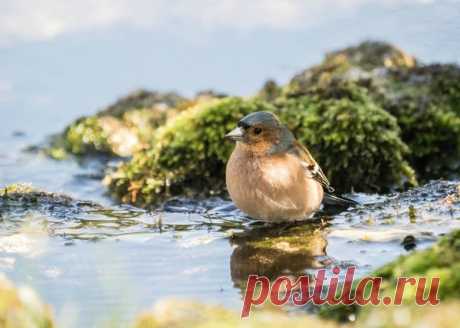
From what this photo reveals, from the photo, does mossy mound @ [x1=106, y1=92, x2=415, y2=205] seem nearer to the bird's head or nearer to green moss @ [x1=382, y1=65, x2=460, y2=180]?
green moss @ [x1=382, y1=65, x2=460, y2=180]

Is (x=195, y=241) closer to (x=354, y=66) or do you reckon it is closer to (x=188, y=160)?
(x=188, y=160)

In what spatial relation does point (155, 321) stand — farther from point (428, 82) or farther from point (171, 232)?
point (428, 82)

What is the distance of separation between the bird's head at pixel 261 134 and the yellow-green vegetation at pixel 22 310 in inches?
163

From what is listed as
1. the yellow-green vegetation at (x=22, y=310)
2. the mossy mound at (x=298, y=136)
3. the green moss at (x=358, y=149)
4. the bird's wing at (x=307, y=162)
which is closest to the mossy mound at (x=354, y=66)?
the mossy mound at (x=298, y=136)

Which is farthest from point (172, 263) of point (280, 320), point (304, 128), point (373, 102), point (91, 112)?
point (91, 112)

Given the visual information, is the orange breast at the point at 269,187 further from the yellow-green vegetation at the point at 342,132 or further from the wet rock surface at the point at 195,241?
the yellow-green vegetation at the point at 342,132

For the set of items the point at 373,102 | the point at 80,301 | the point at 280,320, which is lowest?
the point at 80,301

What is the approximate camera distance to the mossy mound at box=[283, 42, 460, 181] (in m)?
9.73

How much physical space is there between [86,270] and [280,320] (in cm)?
276

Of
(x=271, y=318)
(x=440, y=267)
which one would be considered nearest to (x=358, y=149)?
(x=440, y=267)

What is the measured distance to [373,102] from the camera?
9844 millimetres

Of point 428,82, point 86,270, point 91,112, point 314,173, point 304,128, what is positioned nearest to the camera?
point 86,270

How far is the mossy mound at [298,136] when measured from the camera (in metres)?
9.07

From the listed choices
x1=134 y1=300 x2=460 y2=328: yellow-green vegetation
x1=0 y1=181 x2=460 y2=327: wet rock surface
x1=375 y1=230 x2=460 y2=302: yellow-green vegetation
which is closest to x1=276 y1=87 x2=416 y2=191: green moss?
x1=0 y1=181 x2=460 y2=327: wet rock surface
